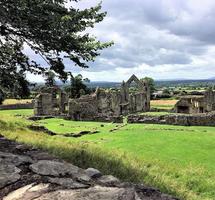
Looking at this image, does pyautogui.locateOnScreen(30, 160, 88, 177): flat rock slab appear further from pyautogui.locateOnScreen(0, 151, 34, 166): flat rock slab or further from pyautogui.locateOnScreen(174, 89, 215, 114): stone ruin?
pyautogui.locateOnScreen(174, 89, 215, 114): stone ruin

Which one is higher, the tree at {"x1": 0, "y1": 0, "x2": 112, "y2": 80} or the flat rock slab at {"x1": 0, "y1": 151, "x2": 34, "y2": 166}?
the tree at {"x1": 0, "y1": 0, "x2": 112, "y2": 80}

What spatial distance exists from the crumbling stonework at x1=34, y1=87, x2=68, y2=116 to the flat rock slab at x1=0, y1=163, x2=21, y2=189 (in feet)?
139

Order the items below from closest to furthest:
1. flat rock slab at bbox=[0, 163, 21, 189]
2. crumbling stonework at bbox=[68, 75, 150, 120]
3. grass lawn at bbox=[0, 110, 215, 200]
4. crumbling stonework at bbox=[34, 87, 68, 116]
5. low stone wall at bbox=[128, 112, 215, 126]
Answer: flat rock slab at bbox=[0, 163, 21, 189]
grass lawn at bbox=[0, 110, 215, 200]
low stone wall at bbox=[128, 112, 215, 126]
crumbling stonework at bbox=[68, 75, 150, 120]
crumbling stonework at bbox=[34, 87, 68, 116]

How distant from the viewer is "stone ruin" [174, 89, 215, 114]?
56.5 m

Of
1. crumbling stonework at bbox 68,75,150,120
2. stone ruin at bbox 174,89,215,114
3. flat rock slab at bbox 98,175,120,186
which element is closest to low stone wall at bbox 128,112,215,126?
crumbling stonework at bbox 68,75,150,120

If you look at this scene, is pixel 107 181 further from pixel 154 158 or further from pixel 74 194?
pixel 154 158

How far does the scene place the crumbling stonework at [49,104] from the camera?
49.4 metres

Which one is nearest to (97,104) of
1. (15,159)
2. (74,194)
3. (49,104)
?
(49,104)

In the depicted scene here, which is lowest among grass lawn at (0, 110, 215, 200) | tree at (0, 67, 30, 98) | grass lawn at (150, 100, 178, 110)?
grass lawn at (0, 110, 215, 200)

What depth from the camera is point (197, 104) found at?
59031 millimetres

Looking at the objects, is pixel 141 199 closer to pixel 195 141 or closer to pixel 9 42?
pixel 9 42

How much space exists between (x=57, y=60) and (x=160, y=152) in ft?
25.8

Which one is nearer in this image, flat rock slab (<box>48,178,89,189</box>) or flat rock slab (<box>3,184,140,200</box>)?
flat rock slab (<box>3,184,140,200</box>)

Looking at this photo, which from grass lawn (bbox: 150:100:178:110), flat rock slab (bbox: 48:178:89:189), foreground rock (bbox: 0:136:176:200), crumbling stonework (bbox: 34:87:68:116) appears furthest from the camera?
grass lawn (bbox: 150:100:178:110)
